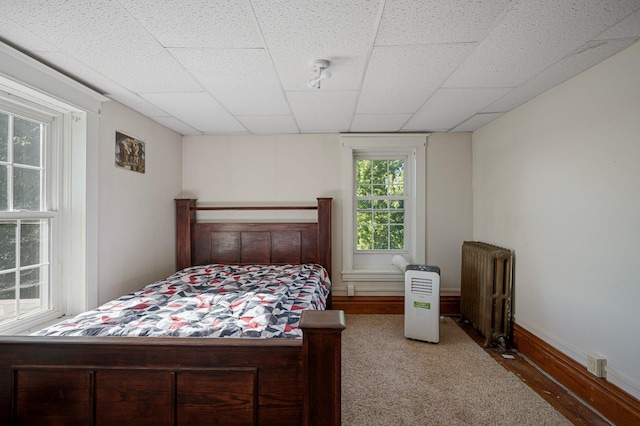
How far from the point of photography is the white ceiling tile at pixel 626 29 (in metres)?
1.33

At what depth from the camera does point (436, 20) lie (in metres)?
1.32

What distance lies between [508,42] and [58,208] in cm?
300

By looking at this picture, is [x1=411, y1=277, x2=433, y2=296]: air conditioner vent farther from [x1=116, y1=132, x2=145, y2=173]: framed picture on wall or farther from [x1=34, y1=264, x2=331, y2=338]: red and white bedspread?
[x1=116, y1=132, x2=145, y2=173]: framed picture on wall

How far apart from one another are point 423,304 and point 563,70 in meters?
2.09

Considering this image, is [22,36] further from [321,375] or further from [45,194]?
[321,375]

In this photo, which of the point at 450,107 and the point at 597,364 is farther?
the point at 450,107

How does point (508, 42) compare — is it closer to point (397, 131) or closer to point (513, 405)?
point (397, 131)

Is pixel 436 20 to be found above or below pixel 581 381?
above

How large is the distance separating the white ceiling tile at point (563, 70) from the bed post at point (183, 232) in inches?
129

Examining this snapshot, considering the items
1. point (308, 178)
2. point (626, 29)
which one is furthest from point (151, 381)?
point (626, 29)

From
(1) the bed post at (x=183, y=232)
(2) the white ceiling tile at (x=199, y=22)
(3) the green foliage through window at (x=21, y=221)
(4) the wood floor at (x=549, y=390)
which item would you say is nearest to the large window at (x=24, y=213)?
(3) the green foliage through window at (x=21, y=221)

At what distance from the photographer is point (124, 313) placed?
168 centimetres

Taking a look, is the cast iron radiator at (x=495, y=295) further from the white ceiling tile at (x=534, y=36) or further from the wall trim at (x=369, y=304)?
the white ceiling tile at (x=534, y=36)

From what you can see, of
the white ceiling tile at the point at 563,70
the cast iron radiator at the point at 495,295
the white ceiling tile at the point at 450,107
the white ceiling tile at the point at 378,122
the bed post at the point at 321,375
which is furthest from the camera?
the white ceiling tile at the point at 378,122
